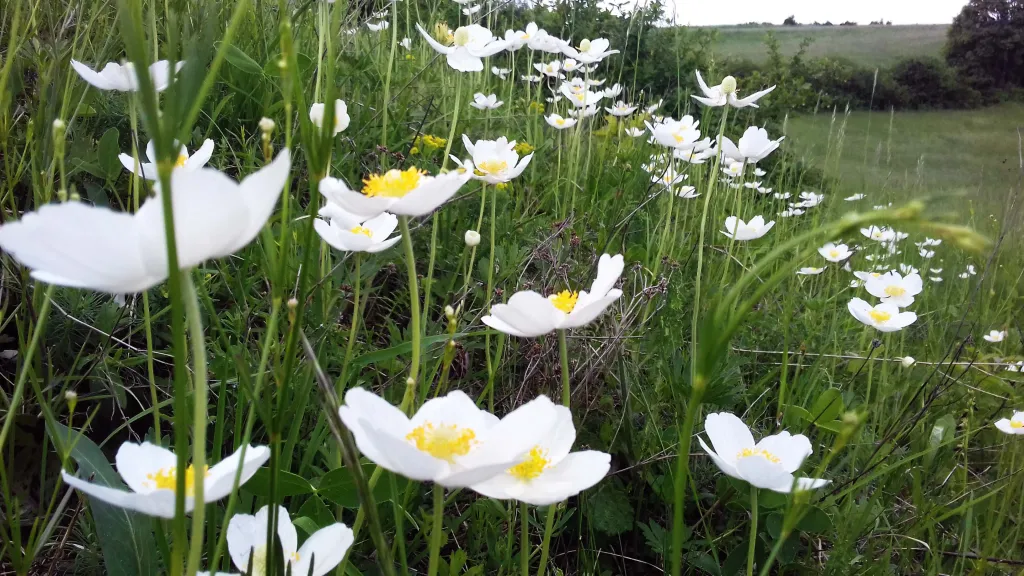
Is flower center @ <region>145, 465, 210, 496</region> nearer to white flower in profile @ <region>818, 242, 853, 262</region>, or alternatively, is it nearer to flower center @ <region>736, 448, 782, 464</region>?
flower center @ <region>736, 448, 782, 464</region>

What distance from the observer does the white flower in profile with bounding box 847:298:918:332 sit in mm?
1094

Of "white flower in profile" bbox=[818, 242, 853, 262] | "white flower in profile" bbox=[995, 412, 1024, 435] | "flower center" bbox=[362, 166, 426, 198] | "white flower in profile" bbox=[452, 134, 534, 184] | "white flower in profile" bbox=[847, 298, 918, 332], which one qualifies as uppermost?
"flower center" bbox=[362, 166, 426, 198]

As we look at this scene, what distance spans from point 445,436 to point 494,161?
1.95 feet

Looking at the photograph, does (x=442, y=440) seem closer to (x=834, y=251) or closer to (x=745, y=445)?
(x=745, y=445)

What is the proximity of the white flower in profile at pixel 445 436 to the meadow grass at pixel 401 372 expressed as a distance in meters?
0.01

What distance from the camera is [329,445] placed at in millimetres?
733

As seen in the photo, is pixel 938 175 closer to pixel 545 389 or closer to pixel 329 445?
pixel 545 389

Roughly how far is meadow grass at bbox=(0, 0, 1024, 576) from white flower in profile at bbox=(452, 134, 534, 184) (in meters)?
0.01

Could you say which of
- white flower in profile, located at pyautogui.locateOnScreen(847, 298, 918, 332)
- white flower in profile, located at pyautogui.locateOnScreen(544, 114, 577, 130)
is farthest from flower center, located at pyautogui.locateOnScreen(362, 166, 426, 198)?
white flower in profile, located at pyautogui.locateOnScreen(544, 114, 577, 130)

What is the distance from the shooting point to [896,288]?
1340mm

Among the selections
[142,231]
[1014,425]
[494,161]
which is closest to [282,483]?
[142,231]

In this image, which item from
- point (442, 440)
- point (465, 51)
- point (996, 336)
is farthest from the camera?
point (996, 336)

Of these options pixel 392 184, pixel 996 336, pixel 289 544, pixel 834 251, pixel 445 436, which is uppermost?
pixel 392 184

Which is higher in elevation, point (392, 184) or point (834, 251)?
point (392, 184)
